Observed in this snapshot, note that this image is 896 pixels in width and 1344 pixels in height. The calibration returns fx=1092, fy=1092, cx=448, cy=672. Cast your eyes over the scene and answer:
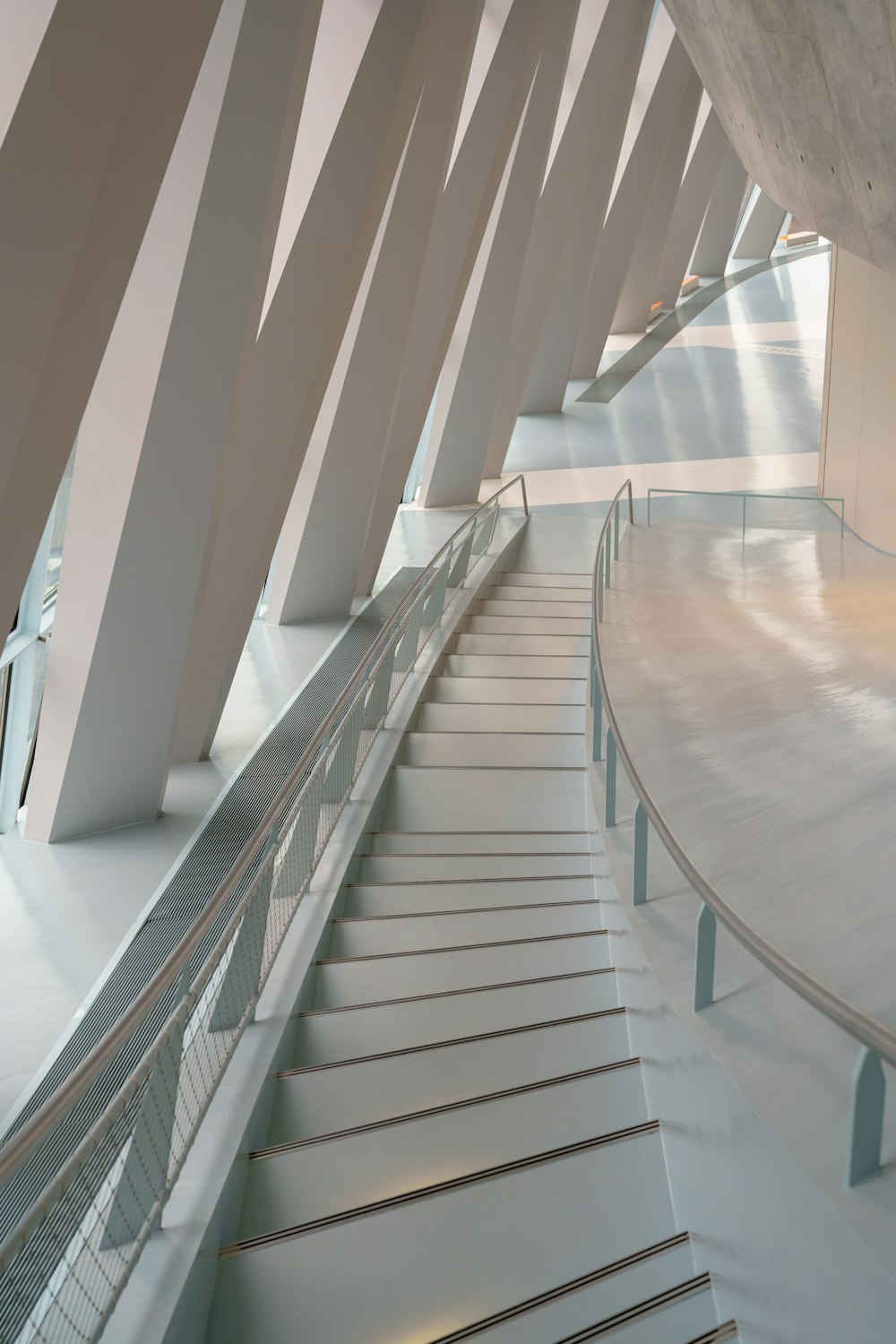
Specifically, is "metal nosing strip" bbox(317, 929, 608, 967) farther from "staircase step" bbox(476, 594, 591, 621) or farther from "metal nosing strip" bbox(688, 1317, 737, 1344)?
"staircase step" bbox(476, 594, 591, 621)

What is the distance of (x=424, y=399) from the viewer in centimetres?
1435

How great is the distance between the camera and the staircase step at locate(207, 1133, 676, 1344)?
155 inches

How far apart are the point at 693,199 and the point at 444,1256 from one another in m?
32.1

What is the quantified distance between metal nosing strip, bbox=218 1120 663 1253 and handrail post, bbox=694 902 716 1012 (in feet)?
2.95

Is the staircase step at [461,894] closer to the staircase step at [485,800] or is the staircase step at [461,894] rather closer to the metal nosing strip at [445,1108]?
the staircase step at [485,800]

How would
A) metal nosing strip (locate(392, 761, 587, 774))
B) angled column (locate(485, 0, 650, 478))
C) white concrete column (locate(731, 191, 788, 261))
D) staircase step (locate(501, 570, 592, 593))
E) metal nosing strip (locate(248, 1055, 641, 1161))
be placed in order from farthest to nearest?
white concrete column (locate(731, 191, 788, 261)), angled column (locate(485, 0, 650, 478)), staircase step (locate(501, 570, 592, 593)), metal nosing strip (locate(392, 761, 587, 774)), metal nosing strip (locate(248, 1055, 641, 1161))

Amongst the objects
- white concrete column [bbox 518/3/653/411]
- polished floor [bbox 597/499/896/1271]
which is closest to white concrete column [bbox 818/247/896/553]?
polished floor [bbox 597/499/896/1271]

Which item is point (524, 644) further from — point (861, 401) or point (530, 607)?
point (861, 401)

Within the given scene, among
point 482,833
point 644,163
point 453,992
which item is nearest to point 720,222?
point 644,163

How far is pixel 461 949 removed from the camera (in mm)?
6133

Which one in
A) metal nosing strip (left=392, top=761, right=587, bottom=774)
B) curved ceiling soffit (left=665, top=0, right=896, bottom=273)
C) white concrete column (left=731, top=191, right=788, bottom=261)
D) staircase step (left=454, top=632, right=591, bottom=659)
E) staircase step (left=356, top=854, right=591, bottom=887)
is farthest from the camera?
white concrete column (left=731, top=191, right=788, bottom=261)

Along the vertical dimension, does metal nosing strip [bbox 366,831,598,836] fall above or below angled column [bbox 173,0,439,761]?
below

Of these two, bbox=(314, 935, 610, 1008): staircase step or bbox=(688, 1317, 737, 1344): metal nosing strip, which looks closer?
bbox=(688, 1317, 737, 1344): metal nosing strip

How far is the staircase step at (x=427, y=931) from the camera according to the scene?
6.41 m
